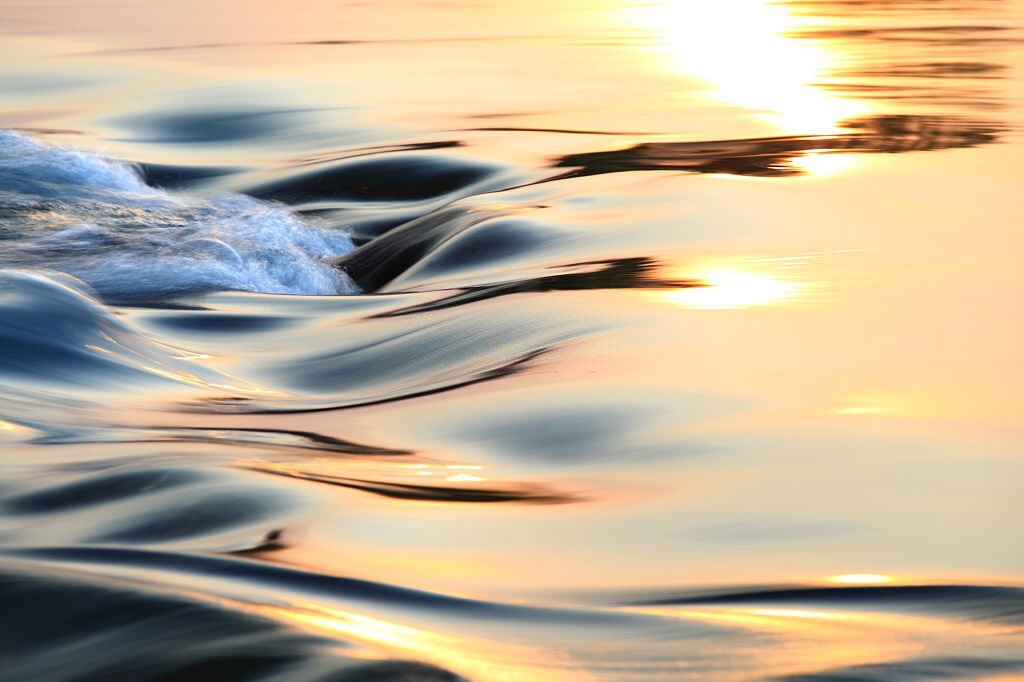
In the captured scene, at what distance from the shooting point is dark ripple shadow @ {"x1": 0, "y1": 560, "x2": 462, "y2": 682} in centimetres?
136

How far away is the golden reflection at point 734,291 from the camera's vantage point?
3189 mm

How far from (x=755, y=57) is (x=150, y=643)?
779 cm

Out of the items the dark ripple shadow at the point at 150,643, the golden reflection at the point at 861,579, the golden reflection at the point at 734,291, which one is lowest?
the dark ripple shadow at the point at 150,643

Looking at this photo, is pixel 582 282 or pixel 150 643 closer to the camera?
pixel 150 643

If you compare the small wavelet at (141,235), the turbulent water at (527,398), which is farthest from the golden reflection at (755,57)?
the small wavelet at (141,235)

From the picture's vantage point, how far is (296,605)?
1.49 metres

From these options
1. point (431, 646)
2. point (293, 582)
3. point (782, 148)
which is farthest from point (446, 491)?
point (782, 148)

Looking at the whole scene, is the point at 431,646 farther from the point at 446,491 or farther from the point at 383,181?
the point at 383,181

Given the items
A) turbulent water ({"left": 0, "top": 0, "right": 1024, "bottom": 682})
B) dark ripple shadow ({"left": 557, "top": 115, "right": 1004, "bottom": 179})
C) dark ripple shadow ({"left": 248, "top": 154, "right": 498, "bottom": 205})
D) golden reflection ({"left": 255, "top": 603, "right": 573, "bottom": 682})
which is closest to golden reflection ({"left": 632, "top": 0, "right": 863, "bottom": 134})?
turbulent water ({"left": 0, "top": 0, "right": 1024, "bottom": 682})

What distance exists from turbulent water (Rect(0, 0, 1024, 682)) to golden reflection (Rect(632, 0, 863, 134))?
10 centimetres

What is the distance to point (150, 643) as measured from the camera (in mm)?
1426

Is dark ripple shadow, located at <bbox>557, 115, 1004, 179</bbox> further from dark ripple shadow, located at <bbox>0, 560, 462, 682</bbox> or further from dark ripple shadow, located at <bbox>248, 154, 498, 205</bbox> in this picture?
dark ripple shadow, located at <bbox>0, 560, 462, 682</bbox>

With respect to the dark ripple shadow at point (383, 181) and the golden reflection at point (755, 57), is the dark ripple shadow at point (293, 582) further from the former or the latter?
the golden reflection at point (755, 57)

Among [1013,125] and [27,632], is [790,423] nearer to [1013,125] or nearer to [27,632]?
[27,632]
